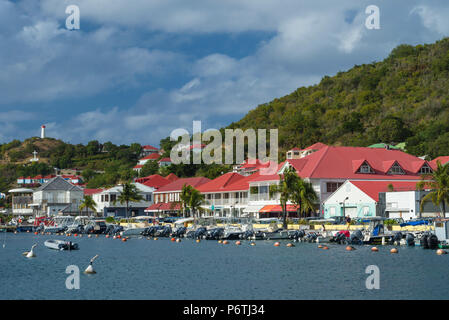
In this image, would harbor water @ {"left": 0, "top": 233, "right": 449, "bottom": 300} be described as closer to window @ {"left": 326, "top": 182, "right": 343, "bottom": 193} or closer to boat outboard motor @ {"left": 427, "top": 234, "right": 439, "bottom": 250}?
boat outboard motor @ {"left": 427, "top": 234, "right": 439, "bottom": 250}

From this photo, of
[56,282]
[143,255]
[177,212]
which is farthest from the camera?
Answer: [177,212]

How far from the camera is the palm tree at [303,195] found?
75.9 m

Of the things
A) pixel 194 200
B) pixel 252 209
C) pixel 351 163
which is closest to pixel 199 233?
pixel 252 209

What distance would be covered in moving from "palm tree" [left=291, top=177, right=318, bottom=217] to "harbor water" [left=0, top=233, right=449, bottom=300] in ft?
63.2

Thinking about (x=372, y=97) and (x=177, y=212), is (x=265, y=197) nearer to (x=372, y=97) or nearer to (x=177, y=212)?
(x=177, y=212)

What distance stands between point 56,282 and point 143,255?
17596mm

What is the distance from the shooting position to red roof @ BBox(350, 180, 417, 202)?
2867 inches

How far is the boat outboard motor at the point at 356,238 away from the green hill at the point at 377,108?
5384 cm

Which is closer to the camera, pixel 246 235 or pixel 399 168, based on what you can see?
pixel 246 235

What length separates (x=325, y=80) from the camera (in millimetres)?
183625

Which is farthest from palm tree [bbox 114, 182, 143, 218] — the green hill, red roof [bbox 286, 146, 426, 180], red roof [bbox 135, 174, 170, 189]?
the green hill

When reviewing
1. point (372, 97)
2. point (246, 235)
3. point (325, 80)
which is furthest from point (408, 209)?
point (325, 80)

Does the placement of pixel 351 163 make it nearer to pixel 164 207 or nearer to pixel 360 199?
pixel 360 199

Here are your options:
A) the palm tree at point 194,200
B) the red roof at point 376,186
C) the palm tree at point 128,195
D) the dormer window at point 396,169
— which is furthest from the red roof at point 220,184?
the red roof at point 376,186
